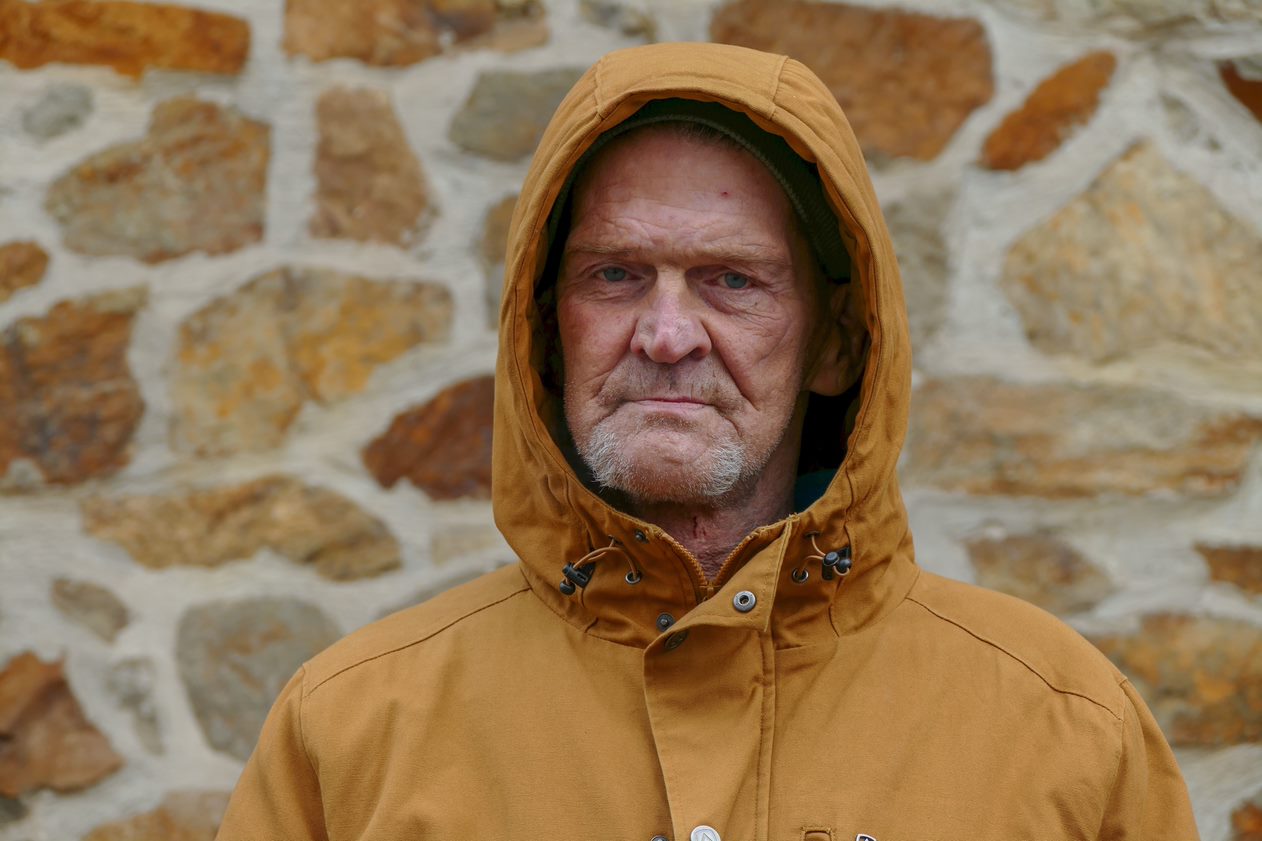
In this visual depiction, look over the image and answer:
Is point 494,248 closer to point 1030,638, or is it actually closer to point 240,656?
point 240,656

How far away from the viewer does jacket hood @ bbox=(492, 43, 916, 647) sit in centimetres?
170

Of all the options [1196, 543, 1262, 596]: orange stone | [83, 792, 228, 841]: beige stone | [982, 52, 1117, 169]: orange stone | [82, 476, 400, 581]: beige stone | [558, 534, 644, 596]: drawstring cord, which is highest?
[982, 52, 1117, 169]: orange stone

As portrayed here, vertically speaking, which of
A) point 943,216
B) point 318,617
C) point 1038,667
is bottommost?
point 318,617

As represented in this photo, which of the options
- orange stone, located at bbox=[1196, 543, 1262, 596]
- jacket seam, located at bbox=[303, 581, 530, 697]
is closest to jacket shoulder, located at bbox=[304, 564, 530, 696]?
jacket seam, located at bbox=[303, 581, 530, 697]

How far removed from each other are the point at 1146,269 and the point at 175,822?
2149mm

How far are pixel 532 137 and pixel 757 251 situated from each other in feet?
3.10

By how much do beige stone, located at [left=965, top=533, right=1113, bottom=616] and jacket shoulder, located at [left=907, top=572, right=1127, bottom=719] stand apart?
0.68 metres

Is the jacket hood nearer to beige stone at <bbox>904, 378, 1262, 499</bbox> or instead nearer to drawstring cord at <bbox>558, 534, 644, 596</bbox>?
drawstring cord at <bbox>558, 534, 644, 596</bbox>

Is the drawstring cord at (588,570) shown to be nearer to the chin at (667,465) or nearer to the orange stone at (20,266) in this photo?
the chin at (667,465)

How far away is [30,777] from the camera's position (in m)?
2.50

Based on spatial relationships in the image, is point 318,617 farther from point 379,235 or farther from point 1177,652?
point 1177,652

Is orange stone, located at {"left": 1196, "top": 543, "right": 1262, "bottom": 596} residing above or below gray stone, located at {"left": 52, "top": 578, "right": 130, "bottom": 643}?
above

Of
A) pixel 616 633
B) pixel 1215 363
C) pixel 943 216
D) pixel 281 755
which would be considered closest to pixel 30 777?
pixel 281 755

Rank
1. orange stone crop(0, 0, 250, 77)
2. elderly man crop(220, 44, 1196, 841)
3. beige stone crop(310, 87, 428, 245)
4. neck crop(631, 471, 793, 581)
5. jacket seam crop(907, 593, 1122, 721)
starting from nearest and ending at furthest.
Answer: elderly man crop(220, 44, 1196, 841)
jacket seam crop(907, 593, 1122, 721)
neck crop(631, 471, 793, 581)
orange stone crop(0, 0, 250, 77)
beige stone crop(310, 87, 428, 245)
